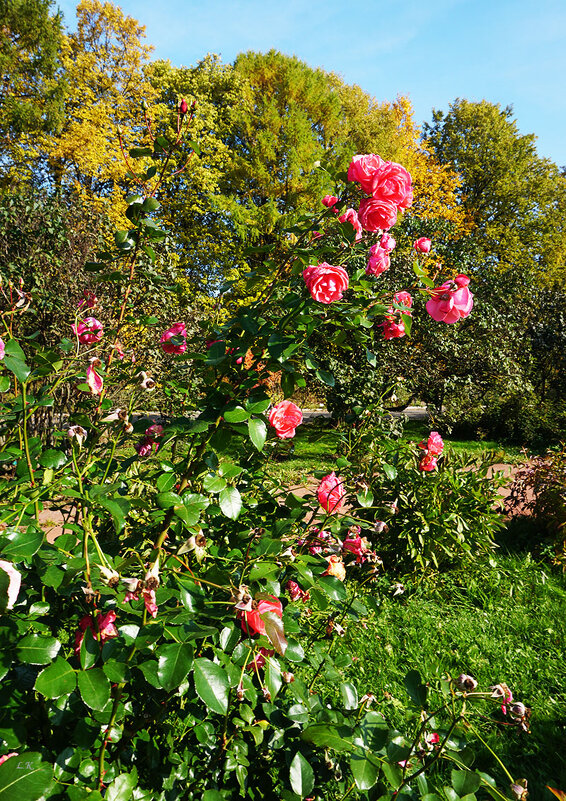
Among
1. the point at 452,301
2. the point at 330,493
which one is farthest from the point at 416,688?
the point at 452,301

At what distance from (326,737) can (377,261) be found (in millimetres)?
1317

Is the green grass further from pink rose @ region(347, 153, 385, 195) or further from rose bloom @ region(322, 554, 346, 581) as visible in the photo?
pink rose @ region(347, 153, 385, 195)

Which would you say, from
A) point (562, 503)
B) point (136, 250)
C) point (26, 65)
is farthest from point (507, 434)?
point (26, 65)

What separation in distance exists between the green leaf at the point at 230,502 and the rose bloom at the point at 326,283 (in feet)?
1.76

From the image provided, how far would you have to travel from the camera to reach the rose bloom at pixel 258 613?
33.7 inches

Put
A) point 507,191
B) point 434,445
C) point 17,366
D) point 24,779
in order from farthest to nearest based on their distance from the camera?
point 507,191
point 434,445
point 17,366
point 24,779

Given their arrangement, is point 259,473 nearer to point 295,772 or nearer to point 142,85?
point 295,772

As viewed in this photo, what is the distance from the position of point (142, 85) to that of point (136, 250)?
16803 mm

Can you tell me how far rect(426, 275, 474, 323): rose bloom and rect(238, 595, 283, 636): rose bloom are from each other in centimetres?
97

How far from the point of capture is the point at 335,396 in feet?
24.1

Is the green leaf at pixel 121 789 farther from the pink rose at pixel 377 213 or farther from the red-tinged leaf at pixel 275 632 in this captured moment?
the pink rose at pixel 377 213

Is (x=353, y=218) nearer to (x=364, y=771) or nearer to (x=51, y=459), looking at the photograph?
(x=51, y=459)

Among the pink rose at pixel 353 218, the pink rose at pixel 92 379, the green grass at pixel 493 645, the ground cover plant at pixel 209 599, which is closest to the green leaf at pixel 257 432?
the ground cover plant at pixel 209 599

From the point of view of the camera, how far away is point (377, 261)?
151cm
